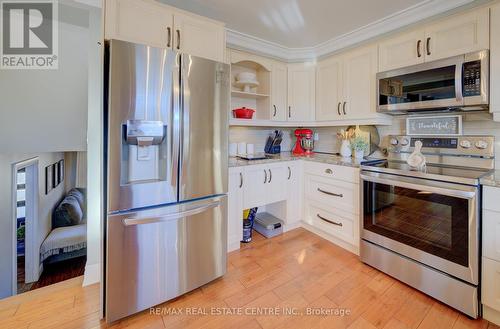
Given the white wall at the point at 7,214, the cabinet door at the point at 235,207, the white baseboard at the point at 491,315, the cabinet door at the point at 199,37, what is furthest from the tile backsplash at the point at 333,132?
the white wall at the point at 7,214

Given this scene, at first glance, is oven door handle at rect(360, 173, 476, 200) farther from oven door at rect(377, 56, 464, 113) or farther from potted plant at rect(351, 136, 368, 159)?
oven door at rect(377, 56, 464, 113)

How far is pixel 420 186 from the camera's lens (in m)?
1.66

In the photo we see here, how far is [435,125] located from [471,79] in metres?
0.47

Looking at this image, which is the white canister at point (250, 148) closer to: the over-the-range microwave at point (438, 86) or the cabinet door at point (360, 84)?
the cabinet door at point (360, 84)

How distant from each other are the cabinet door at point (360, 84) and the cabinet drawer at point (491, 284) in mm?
1473

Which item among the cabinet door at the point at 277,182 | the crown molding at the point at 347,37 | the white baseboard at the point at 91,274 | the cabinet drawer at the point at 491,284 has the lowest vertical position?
the white baseboard at the point at 91,274

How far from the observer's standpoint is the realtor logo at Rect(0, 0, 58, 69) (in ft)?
6.00

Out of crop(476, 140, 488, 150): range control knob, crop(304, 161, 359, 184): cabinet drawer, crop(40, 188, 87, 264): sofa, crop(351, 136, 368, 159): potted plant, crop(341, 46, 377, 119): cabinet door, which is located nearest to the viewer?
crop(476, 140, 488, 150): range control knob

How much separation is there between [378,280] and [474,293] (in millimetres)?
578

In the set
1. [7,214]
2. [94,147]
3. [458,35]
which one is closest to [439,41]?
[458,35]

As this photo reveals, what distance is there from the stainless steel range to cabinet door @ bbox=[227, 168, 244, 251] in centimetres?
114

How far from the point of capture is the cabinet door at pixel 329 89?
8.63 ft

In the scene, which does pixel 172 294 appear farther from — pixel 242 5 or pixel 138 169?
pixel 242 5

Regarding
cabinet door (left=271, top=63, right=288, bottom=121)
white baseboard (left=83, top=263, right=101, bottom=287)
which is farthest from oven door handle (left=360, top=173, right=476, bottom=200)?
white baseboard (left=83, top=263, right=101, bottom=287)
